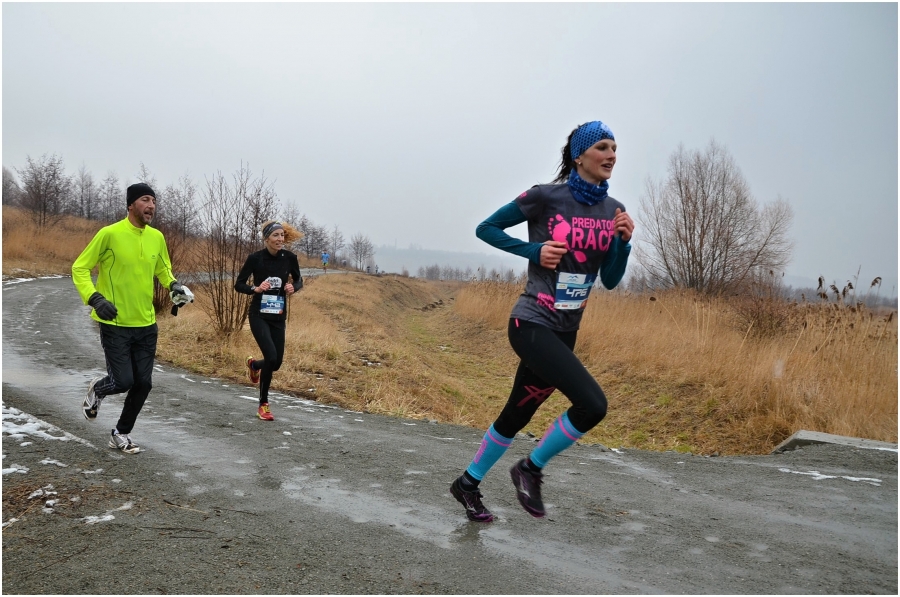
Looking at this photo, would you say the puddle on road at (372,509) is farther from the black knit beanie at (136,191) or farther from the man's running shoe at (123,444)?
the black knit beanie at (136,191)

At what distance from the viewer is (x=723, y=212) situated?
2273 centimetres

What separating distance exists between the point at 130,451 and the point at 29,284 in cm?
2119

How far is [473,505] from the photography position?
3.73 metres

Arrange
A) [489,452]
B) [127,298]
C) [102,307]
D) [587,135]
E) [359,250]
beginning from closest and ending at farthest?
[587,135] < [489,452] < [102,307] < [127,298] < [359,250]

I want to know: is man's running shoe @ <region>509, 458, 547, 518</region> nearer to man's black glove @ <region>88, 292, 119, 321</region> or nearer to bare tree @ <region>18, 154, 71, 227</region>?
man's black glove @ <region>88, 292, 119, 321</region>

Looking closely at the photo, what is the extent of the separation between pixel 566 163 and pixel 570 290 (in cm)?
86

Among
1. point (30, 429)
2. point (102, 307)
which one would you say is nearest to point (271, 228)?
point (102, 307)

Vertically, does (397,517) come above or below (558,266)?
below

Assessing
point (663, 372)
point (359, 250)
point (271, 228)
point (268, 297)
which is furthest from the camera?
point (359, 250)

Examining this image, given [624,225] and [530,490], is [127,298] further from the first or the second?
[624,225]

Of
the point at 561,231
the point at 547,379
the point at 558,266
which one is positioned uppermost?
the point at 561,231

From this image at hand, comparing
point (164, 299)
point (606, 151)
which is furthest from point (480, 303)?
point (606, 151)

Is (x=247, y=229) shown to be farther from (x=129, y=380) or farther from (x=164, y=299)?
(x=129, y=380)

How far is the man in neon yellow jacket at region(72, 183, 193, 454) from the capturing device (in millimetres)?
5000
